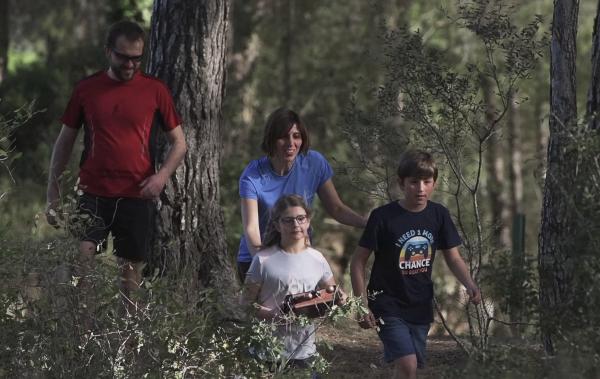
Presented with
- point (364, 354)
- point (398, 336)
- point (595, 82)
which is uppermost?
point (595, 82)

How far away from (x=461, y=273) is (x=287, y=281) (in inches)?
38.0

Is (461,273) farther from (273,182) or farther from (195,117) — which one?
(195,117)

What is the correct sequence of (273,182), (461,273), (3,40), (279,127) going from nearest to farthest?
(461,273) < (279,127) < (273,182) < (3,40)

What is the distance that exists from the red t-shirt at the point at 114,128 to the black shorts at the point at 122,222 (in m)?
0.06

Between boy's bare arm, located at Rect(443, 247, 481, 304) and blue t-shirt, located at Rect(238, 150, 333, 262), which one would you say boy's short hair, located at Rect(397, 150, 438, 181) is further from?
blue t-shirt, located at Rect(238, 150, 333, 262)

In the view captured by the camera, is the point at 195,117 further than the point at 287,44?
No

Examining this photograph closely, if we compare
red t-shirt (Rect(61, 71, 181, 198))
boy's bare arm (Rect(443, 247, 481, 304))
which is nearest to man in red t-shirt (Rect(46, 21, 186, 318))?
red t-shirt (Rect(61, 71, 181, 198))

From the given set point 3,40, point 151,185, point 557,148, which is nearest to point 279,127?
point 151,185

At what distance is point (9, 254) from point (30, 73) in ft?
45.8

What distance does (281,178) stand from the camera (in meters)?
7.16

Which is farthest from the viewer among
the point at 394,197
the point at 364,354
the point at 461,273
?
the point at 394,197

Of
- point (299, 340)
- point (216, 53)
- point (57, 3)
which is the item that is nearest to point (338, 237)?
point (216, 53)

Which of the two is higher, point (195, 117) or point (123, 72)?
point (123, 72)

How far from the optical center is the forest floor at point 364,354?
7.97 m
